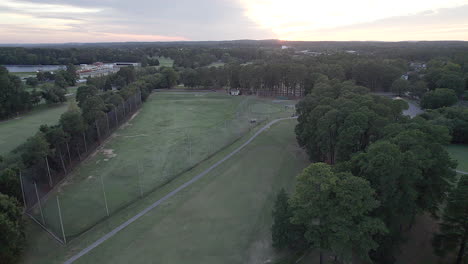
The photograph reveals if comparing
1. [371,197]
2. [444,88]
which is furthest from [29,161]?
[444,88]

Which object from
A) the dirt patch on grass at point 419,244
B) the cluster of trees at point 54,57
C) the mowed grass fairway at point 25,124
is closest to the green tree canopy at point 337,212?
the dirt patch on grass at point 419,244

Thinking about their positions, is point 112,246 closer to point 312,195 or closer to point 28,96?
point 312,195

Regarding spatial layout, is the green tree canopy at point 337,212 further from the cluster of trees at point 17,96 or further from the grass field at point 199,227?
the cluster of trees at point 17,96

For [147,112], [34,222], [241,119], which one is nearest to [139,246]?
[34,222]

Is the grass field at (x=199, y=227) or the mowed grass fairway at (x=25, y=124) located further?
the mowed grass fairway at (x=25, y=124)

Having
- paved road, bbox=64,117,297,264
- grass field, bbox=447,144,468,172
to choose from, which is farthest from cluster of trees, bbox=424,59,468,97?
paved road, bbox=64,117,297,264

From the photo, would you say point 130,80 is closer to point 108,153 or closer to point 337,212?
point 108,153
